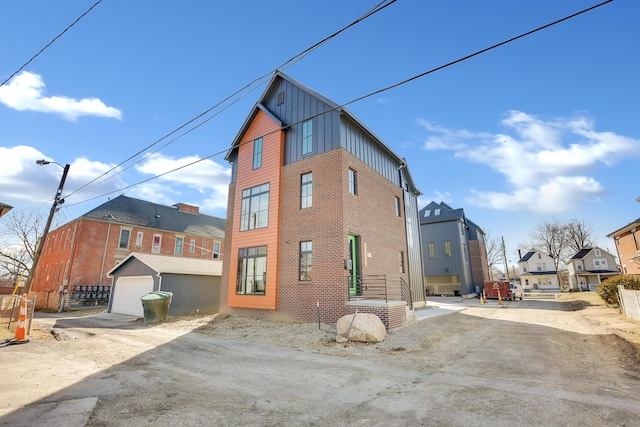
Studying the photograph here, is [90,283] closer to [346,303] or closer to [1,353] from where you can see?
[1,353]

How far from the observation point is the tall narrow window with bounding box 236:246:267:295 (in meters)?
14.7

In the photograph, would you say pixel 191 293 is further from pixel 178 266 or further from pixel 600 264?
pixel 600 264

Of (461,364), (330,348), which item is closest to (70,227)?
(330,348)

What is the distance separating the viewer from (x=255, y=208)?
15.9 metres

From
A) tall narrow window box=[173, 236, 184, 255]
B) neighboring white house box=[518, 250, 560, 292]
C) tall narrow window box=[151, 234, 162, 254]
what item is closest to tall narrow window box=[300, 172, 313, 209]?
tall narrow window box=[151, 234, 162, 254]

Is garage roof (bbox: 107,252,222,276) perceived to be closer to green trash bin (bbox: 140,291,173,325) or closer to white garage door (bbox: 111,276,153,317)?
white garage door (bbox: 111,276,153,317)

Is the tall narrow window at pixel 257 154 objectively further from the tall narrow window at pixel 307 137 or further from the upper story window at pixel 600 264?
the upper story window at pixel 600 264

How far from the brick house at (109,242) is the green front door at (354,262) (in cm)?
2474

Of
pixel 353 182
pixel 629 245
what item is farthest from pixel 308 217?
pixel 629 245

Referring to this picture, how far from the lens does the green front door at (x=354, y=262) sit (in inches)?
526

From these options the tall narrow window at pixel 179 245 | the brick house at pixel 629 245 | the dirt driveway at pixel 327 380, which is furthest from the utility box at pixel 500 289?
the tall narrow window at pixel 179 245

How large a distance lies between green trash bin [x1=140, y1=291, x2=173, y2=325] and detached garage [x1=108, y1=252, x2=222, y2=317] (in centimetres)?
206

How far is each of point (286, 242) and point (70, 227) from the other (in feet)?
93.5

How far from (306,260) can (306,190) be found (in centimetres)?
325
